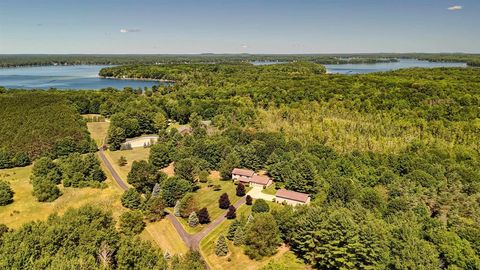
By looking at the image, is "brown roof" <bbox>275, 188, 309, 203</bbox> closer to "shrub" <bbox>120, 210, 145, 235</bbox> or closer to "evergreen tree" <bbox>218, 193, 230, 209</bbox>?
"evergreen tree" <bbox>218, 193, 230, 209</bbox>

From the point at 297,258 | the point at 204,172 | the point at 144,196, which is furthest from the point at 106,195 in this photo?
the point at 297,258

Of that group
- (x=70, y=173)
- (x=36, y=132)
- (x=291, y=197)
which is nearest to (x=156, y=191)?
(x=70, y=173)

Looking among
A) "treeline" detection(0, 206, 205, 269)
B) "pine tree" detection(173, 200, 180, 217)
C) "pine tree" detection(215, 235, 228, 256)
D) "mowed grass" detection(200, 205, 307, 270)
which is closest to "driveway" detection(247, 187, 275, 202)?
"pine tree" detection(173, 200, 180, 217)

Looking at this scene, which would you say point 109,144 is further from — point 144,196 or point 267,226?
point 267,226

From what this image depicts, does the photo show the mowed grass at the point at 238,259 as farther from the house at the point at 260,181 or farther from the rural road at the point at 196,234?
the house at the point at 260,181

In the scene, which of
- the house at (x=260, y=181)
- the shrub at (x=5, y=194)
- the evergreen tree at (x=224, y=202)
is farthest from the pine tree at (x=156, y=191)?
the shrub at (x=5, y=194)

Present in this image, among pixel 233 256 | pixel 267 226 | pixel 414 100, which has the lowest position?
pixel 233 256
